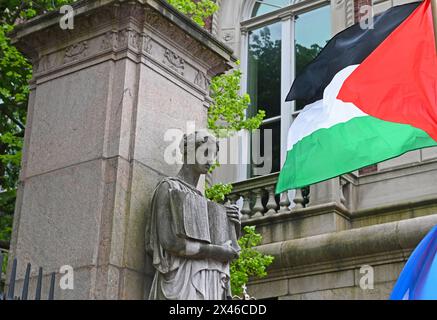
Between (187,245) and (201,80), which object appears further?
(201,80)

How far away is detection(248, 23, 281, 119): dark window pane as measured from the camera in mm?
19297

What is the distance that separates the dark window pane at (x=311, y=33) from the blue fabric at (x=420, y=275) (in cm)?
1145

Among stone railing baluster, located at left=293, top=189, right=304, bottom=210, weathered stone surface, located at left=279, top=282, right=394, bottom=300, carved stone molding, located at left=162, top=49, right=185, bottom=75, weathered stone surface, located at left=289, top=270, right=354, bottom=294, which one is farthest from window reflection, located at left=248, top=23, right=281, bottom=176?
carved stone molding, located at left=162, top=49, right=185, bottom=75

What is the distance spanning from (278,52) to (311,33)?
831 mm

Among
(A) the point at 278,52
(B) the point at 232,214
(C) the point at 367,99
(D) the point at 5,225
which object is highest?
(A) the point at 278,52

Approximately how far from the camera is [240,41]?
800 inches

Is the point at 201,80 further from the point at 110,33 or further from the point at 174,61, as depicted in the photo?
the point at 110,33

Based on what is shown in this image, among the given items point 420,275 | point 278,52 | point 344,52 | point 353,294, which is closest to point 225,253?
point 420,275

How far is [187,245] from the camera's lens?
7051 mm

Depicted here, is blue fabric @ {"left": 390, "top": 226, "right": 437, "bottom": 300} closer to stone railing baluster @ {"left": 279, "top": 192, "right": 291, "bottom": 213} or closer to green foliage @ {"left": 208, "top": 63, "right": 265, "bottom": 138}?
green foliage @ {"left": 208, "top": 63, "right": 265, "bottom": 138}

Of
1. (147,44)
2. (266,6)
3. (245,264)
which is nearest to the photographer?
(147,44)

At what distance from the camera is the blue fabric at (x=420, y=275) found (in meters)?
7.50
